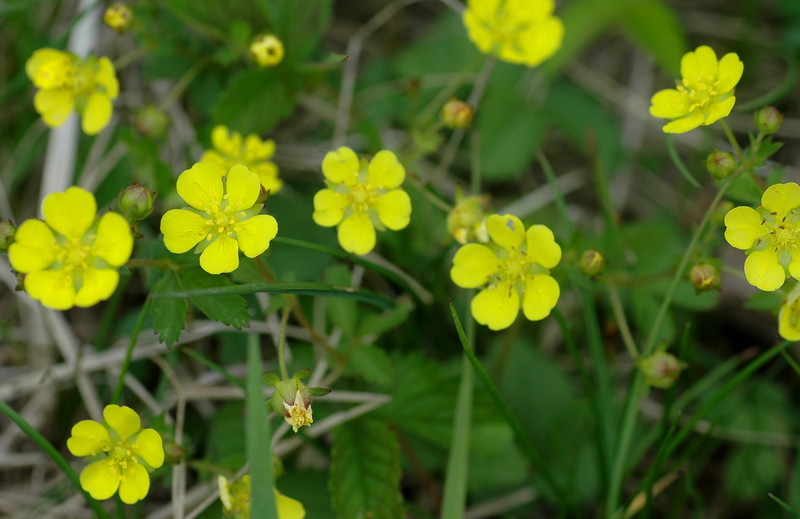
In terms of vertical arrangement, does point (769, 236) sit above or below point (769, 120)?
below

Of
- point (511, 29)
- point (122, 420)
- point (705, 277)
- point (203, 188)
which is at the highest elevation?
point (511, 29)

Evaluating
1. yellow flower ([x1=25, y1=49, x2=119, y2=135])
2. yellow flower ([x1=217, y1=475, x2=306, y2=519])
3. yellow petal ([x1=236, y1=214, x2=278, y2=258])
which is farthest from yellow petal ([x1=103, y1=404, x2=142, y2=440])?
yellow flower ([x1=25, y1=49, x2=119, y2=135])

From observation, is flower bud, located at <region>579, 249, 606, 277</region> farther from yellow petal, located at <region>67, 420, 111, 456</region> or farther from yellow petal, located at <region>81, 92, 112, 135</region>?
yellow petal, located at <region>81, 92, 112, 135</region>

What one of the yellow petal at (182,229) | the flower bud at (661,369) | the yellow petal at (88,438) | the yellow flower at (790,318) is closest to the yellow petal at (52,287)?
the yellow petal at (182,229)

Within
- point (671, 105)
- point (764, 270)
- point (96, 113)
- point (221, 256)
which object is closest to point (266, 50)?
point (96, 113)

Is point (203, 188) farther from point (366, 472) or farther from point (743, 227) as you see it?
point (743, 227)

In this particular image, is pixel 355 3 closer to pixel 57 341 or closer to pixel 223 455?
pixel 57 341
